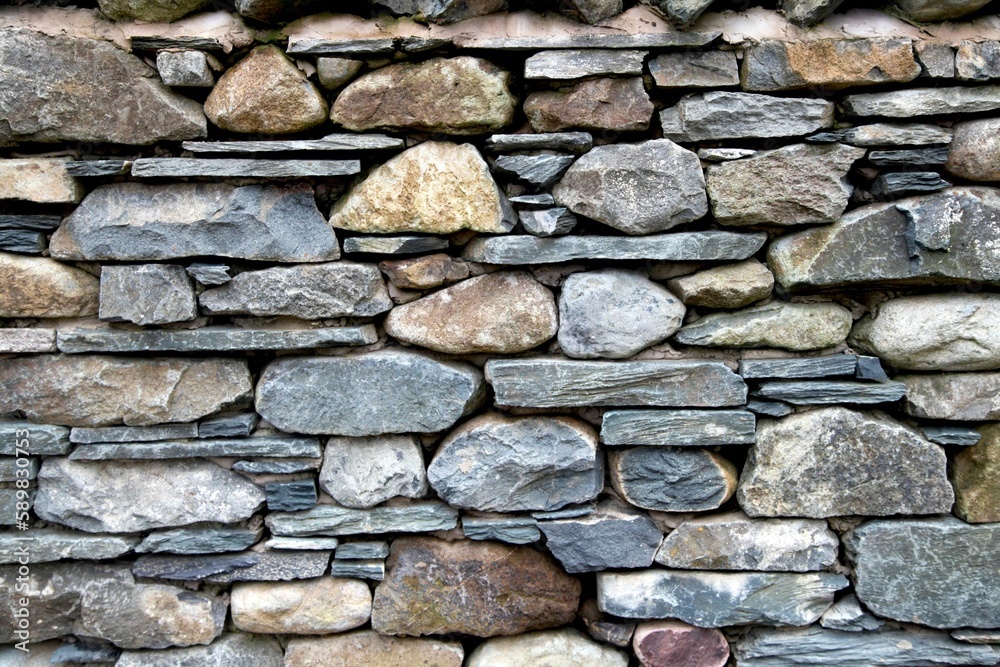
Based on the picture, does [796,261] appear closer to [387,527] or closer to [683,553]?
[683,553]

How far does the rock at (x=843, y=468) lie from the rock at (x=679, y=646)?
39 centimetres

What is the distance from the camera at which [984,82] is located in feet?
5.77

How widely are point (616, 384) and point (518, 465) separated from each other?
355mm

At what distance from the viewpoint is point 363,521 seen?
1885 millimetres

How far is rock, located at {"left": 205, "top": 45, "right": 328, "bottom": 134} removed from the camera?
5.74ft

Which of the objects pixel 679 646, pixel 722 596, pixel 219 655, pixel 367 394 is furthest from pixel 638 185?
pixel 219 655

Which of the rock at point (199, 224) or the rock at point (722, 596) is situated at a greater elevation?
the rock at point (199, 224)

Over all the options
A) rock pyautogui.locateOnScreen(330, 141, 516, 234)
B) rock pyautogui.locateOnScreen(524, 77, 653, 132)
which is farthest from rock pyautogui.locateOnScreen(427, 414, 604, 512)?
rock pyautogui.locateOnScreen(524, 77, 653, 132)

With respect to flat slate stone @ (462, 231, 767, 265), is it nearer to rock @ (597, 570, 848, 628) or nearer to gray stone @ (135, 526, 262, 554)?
rock @ (597, 570, 848, 628)

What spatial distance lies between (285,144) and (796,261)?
55.3 inches

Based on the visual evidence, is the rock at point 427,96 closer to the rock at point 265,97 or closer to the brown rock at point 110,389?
the rock at point 265,97

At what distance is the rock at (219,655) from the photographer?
1.91 metres

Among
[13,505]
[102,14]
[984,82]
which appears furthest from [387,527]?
[984,82]

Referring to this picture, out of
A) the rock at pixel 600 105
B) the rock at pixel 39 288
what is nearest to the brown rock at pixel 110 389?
the rock at pixel 39 288
